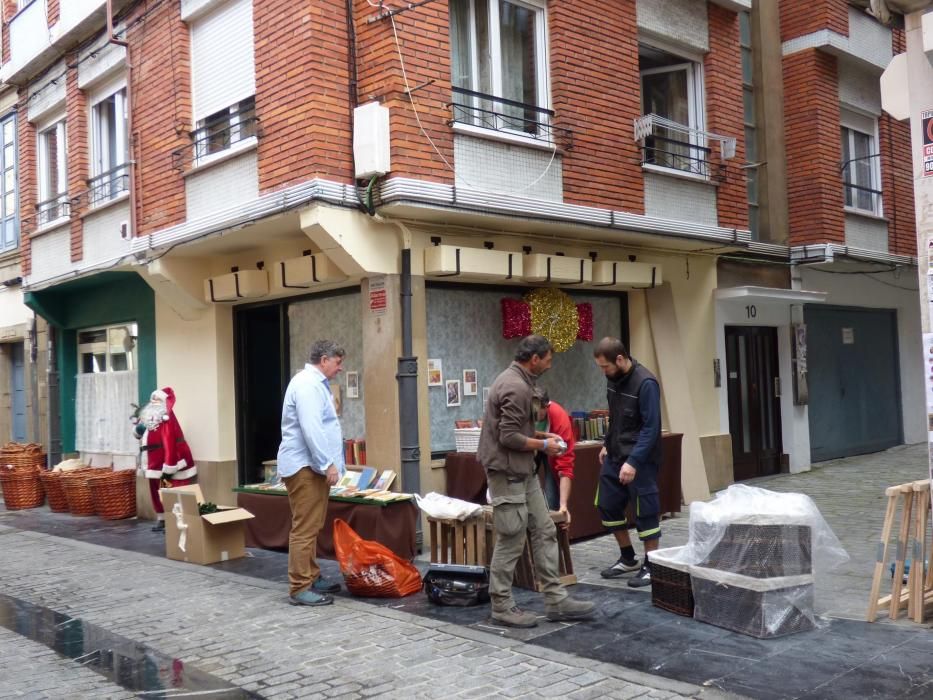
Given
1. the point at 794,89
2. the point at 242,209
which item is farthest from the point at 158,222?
the point at 794,89

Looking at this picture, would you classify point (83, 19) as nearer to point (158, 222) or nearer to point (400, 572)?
point (158, 222)

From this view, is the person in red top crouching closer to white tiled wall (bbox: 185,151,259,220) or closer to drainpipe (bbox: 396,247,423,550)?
drainpipe (bbox: 396,247,423,550)

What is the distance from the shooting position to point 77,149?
41.2 feet

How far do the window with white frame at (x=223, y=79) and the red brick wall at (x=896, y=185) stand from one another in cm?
1062

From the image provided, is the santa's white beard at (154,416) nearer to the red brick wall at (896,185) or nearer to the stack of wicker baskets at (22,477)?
the stack of wicker baskets at (22,477)

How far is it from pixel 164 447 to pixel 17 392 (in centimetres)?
702

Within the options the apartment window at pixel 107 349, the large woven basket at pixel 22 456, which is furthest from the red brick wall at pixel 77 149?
the large woven basket at pixel 22 456

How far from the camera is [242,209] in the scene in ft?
29.4

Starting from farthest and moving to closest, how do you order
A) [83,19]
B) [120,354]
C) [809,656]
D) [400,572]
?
[120,354] → [83,19] → [400,572] → [809,656]

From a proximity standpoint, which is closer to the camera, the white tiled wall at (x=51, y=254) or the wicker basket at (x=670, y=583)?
the wicker basket at (x=670, y=583)

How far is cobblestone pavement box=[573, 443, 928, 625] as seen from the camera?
652 cm

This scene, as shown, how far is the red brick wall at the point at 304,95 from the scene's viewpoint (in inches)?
328

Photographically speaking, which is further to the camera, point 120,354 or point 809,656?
point 120,354

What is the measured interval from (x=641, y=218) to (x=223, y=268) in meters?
4.87
